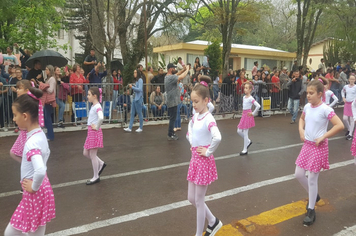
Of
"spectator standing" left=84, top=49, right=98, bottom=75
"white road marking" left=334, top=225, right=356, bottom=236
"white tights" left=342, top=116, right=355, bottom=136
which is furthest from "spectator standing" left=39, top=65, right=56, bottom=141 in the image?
"white tights" left=342, top=116, right=355, bottom=136

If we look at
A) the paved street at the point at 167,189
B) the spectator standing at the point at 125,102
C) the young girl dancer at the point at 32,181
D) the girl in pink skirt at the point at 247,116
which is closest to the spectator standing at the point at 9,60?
the paved street at the point at 167,189

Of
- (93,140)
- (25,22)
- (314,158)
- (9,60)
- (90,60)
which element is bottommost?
(314,158)

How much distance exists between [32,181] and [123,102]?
8.81 m

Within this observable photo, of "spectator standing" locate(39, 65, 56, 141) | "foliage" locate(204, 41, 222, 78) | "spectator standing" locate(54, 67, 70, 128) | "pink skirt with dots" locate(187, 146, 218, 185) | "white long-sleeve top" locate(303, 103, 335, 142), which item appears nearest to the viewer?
"pink skirt with dots" locate(187, 146, 218, 185)

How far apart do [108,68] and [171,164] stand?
7.61 m

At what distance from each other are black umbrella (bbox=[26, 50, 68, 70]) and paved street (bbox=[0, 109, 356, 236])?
356 centimetres

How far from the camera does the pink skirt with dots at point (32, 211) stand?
269 centimetres

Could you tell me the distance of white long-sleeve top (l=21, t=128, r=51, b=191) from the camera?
2625mm

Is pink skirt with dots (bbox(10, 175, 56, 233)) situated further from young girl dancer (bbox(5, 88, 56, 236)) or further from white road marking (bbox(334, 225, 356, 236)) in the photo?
white road marking (bbox(334, 225, 356, 236))

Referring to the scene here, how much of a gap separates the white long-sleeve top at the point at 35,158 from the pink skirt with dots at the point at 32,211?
0.47 feet

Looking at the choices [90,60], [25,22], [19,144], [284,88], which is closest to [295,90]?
[284,88]

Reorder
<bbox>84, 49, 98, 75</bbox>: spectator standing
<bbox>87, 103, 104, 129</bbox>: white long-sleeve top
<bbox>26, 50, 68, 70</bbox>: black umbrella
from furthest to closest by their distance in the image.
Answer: <bbox>84, 49, 98, 75</bbox>: spectator standing
<bbox>26, 50, 68, 70</bbox>: black umbrella
<bbox>87, 103, 104, 129</bbox>: white long-sleeve top

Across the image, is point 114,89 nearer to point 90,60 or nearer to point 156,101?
point 90,60

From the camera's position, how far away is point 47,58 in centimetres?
1156
